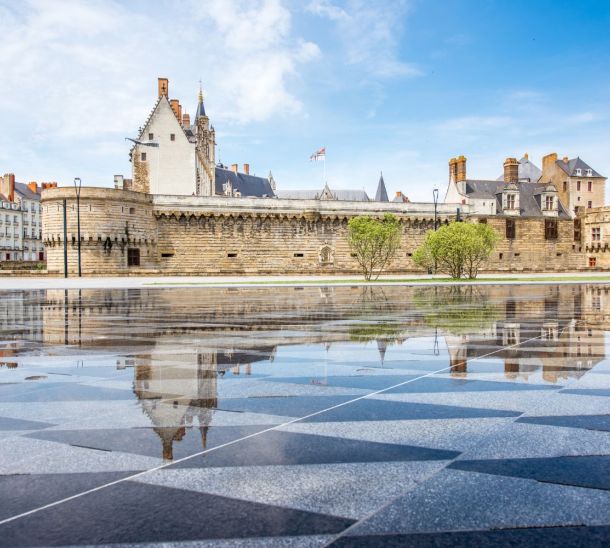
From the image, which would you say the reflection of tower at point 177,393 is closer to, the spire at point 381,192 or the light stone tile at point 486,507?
the light stone tile at point 486,507

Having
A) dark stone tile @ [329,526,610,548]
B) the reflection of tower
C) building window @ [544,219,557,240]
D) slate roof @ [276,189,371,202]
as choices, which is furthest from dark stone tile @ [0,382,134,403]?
slate roof @ [276,189,371,202]

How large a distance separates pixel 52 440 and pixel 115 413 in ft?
2.28

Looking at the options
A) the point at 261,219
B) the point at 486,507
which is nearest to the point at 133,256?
the point at 261,219

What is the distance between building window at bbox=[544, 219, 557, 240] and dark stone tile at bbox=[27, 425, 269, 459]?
5914 centimetres

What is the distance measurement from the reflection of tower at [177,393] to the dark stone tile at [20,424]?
2.41ft

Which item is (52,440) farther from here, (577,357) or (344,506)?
(577,357)

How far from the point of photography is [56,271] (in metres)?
40.9

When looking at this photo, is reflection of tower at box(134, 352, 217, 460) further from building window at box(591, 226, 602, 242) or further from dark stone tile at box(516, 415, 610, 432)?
building window at box(591, 226, 602, 242)

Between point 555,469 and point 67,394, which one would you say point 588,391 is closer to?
point 555,469

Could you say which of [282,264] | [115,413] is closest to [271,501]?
[115,413]

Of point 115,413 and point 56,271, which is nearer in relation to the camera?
point 115,413

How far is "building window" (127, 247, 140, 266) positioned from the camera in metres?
45.8

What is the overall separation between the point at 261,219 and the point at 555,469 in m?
47.7

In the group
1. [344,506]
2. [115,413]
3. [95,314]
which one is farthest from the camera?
[95,314]
